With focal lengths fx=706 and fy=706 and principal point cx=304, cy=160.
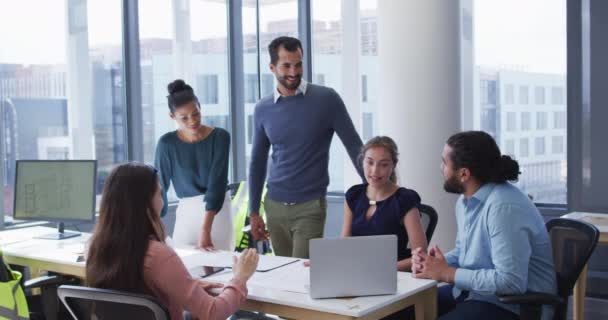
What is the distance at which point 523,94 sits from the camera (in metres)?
5.83

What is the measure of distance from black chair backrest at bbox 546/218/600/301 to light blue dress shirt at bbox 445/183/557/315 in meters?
0.07

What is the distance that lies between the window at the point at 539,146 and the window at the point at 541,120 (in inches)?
3.6

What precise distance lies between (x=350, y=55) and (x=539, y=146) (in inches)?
77.6

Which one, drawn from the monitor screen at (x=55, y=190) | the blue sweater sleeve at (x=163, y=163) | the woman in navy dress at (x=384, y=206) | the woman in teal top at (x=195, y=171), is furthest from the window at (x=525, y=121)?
the monitor screen at (x=55, y=190)

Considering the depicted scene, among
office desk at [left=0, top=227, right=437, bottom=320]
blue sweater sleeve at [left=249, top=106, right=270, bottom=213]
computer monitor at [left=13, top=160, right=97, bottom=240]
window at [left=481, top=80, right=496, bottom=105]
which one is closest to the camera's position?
office desk at [left=0, top=227, right=437, bottom=320]

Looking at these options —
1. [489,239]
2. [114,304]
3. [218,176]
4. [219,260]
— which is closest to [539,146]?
[218,176]

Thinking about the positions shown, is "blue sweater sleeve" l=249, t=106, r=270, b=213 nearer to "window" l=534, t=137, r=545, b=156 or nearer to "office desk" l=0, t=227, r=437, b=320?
"office desk" l=0, t=227, r=437, b=320

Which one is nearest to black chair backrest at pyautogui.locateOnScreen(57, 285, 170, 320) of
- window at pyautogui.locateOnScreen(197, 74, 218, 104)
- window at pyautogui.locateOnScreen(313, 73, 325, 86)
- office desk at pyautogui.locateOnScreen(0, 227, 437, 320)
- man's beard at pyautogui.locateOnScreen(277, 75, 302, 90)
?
office desk at pyautogui.locateOnScreen(0, 227, 437, 320)

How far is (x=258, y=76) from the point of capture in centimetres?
675

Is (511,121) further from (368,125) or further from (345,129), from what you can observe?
(345,129)

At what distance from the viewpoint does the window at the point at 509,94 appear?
5883 millimetres

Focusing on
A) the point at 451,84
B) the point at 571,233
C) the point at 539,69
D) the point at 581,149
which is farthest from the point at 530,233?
the point at 539,69

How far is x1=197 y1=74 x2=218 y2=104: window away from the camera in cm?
623

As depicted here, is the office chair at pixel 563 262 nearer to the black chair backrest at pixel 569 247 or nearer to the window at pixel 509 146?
the black chair backrest at pixel 569 247
